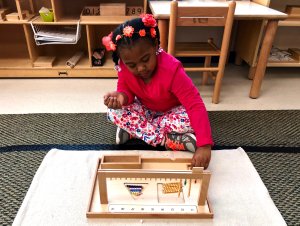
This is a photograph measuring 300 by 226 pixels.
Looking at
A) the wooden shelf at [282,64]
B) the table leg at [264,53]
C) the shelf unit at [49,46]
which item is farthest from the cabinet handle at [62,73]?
the wooden shelf at [282,64]

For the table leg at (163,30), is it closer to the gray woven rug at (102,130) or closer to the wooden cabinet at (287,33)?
the gray woven rug at (102,130)

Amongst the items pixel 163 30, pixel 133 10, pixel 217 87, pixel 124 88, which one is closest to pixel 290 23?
pixel 217 87

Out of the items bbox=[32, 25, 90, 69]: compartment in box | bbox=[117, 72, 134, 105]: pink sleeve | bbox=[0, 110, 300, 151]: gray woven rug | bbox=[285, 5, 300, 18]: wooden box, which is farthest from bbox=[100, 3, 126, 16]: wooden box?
bbox=[285, 5, 300, 18]: wooden box

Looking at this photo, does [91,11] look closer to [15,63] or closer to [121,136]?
[15,63]

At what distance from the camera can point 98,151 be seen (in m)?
1.13

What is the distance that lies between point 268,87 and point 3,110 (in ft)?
5.47

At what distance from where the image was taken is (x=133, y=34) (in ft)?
2.67

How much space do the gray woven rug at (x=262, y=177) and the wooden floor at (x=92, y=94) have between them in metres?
0.42

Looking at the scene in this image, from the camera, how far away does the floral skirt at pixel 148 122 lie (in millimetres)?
1099

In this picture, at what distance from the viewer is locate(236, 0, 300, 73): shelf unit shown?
1.70m

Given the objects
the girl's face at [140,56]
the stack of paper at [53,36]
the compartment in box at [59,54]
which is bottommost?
the compartment in box at [59,54]

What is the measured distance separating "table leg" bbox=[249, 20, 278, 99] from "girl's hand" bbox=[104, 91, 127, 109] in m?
0.92

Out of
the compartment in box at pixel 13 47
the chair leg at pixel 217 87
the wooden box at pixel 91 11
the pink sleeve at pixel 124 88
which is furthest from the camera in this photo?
the compartment in box at pixel 13 47

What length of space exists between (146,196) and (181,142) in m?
0.32
